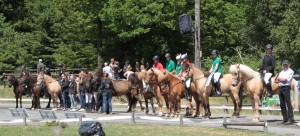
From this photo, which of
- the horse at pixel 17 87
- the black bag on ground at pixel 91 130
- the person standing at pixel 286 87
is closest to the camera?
the black bag on ground at pixel 91 130

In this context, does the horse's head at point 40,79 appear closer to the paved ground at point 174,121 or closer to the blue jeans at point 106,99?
the paved ground at point 174,121

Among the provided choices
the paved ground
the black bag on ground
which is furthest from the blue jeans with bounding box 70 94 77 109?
the black bag on ground

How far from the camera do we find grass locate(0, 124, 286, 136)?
66.1ft

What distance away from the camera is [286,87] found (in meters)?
23.1

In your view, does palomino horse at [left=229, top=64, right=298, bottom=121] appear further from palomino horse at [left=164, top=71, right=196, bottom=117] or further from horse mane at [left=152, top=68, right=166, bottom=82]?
horse mane at [left=152, top=68, right=166, bottom=82]

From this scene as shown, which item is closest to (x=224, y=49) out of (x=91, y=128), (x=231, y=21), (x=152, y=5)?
(x=231, y=21)

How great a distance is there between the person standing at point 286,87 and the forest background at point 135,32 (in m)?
24.6

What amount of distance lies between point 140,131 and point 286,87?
18.9 ft

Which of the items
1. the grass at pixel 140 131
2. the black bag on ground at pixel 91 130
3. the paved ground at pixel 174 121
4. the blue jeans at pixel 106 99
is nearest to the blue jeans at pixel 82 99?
the blue jeans at pixel 106 99

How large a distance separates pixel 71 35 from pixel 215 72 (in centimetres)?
4340

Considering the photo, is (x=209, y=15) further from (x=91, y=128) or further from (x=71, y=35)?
(x=91, y=128)

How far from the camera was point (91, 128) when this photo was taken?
12141 millimetres

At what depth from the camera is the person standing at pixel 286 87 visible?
22.9 metres

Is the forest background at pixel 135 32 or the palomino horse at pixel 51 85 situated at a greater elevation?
the forest background at pixel 135 32
